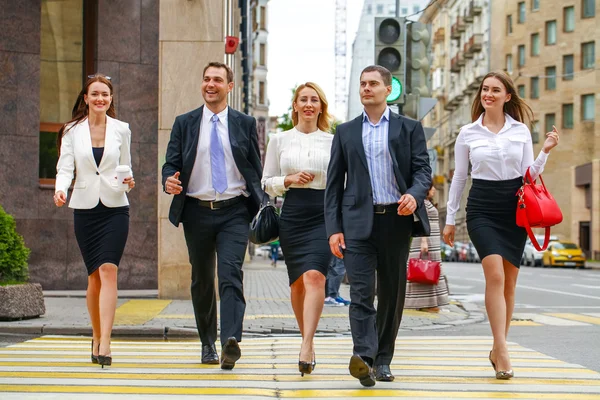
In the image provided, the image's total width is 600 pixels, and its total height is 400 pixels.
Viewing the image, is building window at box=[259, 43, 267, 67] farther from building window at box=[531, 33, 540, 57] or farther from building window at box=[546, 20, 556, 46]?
building window at box=[546, 20, 556, 46]

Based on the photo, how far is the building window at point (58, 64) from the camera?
17375 mm

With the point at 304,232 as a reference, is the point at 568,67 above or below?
above

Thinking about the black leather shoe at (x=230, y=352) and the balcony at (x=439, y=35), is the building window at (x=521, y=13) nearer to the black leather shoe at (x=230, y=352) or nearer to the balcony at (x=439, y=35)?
the balcony at (x=439, y=35)

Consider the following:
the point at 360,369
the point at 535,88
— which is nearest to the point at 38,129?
the point at 360,369

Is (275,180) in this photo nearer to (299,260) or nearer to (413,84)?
(299,260)

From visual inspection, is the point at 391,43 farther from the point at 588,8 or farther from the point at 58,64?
the point at 588,8

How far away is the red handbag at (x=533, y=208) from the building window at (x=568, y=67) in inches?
2490

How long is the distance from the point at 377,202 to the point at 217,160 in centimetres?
145

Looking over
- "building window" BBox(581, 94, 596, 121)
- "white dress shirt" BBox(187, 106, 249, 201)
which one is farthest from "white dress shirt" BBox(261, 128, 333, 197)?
"building window" BBox(581, 94, 596, 121)

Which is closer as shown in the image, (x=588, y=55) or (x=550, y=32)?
(x=588, y=55)

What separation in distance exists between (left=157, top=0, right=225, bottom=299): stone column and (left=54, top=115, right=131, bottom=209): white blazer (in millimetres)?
7468

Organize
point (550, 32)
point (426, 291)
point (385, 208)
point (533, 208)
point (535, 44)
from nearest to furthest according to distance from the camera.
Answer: point (385, 208) → point (533, 208) → point (426, 291) → point (550, 32) → point (535, 44)

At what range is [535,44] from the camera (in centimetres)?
7325

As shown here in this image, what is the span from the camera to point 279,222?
7.67 metres
